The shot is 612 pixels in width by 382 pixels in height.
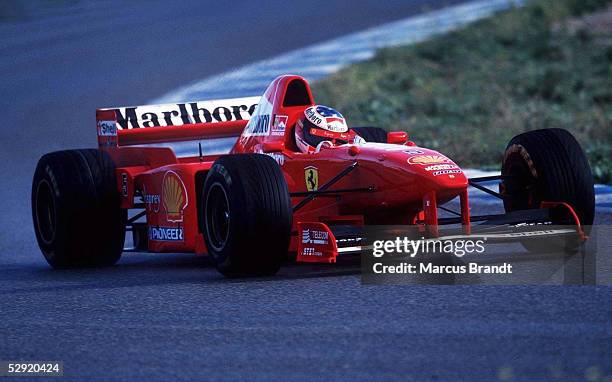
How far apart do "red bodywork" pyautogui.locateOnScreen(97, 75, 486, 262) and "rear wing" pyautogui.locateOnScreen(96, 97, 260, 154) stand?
0.02 metres

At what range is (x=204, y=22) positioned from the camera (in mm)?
24938

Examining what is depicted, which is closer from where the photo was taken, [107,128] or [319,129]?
[319,129]

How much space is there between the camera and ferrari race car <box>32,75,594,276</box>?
26.4 ft

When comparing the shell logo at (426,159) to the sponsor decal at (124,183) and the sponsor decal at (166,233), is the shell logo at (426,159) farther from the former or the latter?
the sponsor decal at (124,183)

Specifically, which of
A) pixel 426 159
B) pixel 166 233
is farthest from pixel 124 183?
pixel 426 159

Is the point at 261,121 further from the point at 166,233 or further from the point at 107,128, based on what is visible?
the point at 107,128

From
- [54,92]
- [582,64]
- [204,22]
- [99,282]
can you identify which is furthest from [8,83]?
[99,282]

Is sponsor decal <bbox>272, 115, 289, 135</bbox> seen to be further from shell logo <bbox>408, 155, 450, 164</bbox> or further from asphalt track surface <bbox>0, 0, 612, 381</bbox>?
shell logo <bbox>408, 155, 450, 164</bbox>

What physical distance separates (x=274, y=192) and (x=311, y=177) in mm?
977

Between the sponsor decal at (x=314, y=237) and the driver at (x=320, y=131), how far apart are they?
3.47ft

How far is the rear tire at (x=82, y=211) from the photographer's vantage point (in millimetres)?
9812

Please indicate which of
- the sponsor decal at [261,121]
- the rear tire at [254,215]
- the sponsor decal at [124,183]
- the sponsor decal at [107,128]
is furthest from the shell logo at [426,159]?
the sponsor decal at [107,128]

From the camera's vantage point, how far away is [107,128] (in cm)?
1084

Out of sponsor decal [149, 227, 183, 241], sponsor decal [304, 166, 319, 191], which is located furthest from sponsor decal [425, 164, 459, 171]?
sponsor decal [149, 227, 183, 241]
